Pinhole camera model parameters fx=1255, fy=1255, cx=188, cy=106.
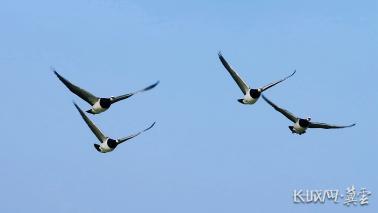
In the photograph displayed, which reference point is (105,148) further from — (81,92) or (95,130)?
(81,92)

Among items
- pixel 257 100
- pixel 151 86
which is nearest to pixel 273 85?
pixel 257 100

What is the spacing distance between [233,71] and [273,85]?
3.11 meters

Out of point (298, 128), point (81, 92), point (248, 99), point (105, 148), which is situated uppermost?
point (81, 92)

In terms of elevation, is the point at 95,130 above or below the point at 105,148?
above

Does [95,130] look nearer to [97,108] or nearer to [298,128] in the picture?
[97,108]

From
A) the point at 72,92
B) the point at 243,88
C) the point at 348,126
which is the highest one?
the point at 72,92

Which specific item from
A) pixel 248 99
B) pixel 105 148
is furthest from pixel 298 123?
pixel 105 148

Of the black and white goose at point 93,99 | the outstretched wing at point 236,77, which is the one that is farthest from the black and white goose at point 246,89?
the black and white goose at point 93,99

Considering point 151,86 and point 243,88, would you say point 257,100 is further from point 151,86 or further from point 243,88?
point 151,86

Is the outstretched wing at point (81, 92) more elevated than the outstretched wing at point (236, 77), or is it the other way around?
the outstretched wing at point (81, 92)

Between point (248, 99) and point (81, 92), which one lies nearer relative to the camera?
point (81, 92)

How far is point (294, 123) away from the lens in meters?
88.2

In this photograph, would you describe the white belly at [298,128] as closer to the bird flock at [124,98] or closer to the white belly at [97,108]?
the bird flock at [124,98]

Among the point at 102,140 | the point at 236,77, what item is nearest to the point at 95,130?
the point at 102,140
